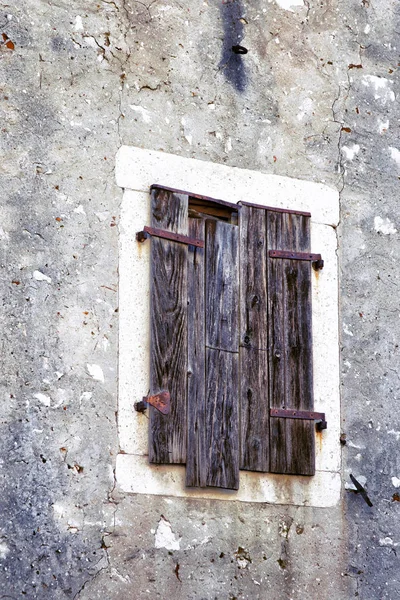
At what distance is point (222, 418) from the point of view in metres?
6.27

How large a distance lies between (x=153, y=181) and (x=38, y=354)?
112cm

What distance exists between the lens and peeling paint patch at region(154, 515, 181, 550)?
6.01 metres

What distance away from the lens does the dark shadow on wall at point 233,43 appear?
6957 millimetres

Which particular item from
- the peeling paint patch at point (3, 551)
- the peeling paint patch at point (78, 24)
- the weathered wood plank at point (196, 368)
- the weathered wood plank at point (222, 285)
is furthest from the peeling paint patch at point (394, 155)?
the peeling paint patch at point (3, 551)

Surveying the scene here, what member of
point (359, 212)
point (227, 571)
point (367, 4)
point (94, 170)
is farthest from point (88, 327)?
point (367, 4)

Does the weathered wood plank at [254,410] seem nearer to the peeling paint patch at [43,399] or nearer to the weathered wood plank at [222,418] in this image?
the weathered wood plank at [222,418]

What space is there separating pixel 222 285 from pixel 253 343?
0.33m

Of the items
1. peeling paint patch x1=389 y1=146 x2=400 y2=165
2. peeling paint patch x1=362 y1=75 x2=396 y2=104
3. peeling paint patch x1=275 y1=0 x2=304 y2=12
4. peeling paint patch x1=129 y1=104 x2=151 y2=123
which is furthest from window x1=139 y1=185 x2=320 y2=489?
peeling paint patch x1=275 y1=0 x2=304 y2=12

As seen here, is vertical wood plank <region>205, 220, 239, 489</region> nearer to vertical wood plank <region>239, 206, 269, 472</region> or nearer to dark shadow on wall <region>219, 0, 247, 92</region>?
vertical wood plank <region>239, 206, 269, 472</region>

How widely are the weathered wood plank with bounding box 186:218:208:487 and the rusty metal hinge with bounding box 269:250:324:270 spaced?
42 centimetres

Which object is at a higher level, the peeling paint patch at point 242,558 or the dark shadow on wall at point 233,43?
the dark shadow on wall at point 233,43

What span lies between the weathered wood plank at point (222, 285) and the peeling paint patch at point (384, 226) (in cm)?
92

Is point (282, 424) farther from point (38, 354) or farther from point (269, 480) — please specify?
point (38, 354)

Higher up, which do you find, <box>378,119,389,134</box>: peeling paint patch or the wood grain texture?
<box>378,119,389,134</box>: peeling paint patch
